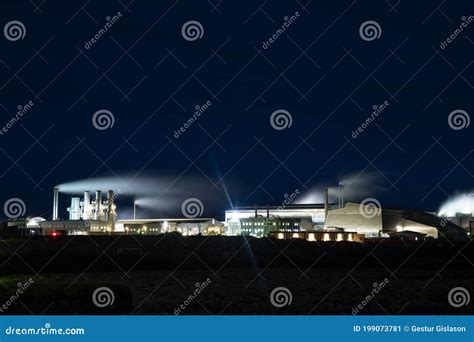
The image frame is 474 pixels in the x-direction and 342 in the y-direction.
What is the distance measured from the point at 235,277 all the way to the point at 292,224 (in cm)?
4340

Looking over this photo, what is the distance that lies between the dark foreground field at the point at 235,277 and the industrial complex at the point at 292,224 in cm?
1273

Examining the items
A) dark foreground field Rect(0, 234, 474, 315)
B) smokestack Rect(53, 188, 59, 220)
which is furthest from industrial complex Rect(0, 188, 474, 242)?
dark foreground field Rect(0, 234, 474, 315)

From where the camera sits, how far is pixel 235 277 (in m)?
21.2

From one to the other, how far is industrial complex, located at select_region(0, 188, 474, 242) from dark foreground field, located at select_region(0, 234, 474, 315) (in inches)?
501

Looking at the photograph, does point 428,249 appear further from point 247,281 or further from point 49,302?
point 49,302

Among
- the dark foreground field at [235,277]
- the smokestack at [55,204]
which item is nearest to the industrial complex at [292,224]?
the smokestack at [55,204]

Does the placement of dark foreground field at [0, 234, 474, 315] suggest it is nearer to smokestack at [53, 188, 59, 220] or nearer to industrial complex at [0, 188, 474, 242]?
industrial complex at [0, 188, 474, 242]

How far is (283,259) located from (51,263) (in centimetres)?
1250

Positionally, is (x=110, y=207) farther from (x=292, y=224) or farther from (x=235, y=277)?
(x=235, y=277)

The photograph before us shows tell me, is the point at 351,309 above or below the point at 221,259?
below

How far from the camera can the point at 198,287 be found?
57.1 ft

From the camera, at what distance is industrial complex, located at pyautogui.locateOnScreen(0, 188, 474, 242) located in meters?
53.0

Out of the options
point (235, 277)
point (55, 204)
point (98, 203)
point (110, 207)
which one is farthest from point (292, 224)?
point (235, 277)
